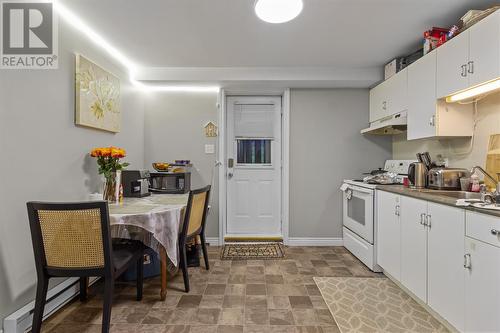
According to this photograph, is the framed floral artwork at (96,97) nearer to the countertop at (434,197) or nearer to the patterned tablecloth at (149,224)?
the patterned tablecloth at (149,224)

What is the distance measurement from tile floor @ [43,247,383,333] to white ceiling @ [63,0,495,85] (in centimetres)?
230

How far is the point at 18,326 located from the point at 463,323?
2.69 meters

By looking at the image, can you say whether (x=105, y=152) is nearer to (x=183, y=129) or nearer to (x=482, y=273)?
(x=183, y=129)

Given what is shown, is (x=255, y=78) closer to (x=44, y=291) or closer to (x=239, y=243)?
(x=239, y=243)

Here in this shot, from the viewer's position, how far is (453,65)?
6.26 ft

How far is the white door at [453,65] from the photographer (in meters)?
1.80

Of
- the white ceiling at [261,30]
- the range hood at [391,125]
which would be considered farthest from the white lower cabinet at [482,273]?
the white ceiling at [261,30]

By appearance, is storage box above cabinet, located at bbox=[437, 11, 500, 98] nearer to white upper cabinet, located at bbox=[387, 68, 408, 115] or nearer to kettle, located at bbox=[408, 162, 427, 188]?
white upper cabinet, located at bbox=[387, 68, 408, 115]

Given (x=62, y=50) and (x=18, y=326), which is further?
(x=62, y=50)

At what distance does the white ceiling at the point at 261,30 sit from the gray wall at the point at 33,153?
1.48 ft

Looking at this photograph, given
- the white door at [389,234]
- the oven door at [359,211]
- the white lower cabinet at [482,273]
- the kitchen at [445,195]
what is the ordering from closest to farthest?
1. the white lower cabinet at [482,273]
2. the kitchen at [445,195]
3. the white door at [389,234]
4. the oven door at [359,211]

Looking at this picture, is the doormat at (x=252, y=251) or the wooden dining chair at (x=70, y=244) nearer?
the wooden dining chair at (x=70, y=244)

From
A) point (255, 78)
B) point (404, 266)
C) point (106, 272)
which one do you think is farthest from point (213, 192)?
point (404, 266)

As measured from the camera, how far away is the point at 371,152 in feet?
11.1
